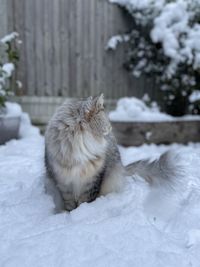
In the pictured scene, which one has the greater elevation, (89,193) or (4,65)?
(4,65)

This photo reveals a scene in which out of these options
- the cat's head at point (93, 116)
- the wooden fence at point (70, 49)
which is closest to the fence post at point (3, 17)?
the wooden fence at point (70, 49)

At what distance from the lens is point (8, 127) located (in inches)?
143

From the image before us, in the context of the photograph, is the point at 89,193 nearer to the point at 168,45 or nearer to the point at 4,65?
the point at 4,65

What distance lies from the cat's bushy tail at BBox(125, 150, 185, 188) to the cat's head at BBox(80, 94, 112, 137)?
412mm

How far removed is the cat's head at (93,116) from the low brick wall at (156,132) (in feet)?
7.32

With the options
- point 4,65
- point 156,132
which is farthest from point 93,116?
point 156,132

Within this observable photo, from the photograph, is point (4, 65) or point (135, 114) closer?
point (4, 65)

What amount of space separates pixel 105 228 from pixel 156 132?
2.66 m

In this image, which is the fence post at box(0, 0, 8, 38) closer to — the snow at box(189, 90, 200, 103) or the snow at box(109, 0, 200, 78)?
the snow at box(109, 0, 200, 78)

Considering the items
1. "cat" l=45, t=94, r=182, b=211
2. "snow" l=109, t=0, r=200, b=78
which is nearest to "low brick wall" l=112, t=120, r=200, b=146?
"snow" l=109, t=0, r=200, b=78

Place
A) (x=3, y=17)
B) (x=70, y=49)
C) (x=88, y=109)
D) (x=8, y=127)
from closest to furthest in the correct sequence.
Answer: (x=88, y=109)
(x=8, y=127)
(x=3, y=17)
(x=70, y=49)

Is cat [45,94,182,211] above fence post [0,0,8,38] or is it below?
below

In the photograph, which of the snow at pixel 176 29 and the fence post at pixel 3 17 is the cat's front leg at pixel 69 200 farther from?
the snow at pixel 176 29

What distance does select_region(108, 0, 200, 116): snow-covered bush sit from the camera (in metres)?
4.40
